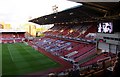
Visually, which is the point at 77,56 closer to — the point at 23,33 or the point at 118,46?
the point at 118,46

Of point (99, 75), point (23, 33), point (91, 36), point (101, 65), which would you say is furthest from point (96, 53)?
point (23, 33)

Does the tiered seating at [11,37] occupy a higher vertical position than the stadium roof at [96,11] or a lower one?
lower

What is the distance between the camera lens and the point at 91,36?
26078 mm

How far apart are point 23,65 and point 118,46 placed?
34.2ft

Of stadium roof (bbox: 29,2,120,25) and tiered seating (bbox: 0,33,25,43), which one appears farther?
tiered seating (bbox: 0,33,25,43)

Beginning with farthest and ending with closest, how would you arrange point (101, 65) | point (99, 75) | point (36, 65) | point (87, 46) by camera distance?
1. point (87, 46)
2. point (36, 65)
3. point (101, 65)
4. point (99, 75)

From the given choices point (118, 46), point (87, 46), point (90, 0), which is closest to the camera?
point (90, 0)

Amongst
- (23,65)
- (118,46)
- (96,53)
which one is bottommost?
(23,65)

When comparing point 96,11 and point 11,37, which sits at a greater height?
point 96,11

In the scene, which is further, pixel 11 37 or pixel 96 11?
pixel 11 37

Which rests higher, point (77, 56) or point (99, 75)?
point (99, 75)

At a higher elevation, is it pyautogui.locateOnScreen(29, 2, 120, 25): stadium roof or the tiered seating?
pyautogui.locateOnScreen(29, 2, 120, 25): stadium roof

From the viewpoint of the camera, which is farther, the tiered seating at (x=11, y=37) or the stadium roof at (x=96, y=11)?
the tiered seating at (x=11, y=37)

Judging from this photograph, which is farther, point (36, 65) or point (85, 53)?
point (85, 53)
